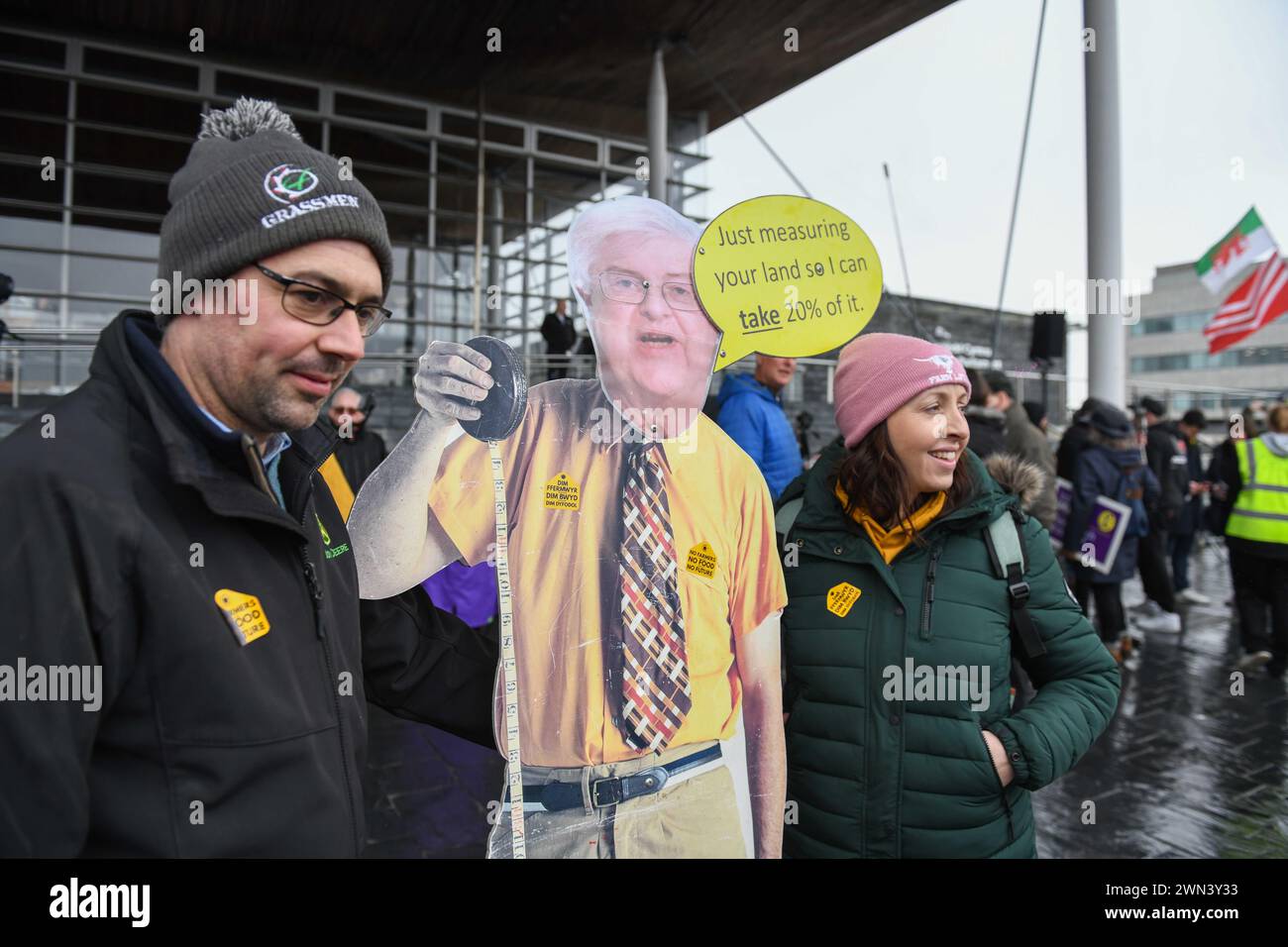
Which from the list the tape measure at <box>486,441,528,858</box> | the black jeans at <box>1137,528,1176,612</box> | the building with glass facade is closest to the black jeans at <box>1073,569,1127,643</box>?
the black jeans at <box>1137,528,1176,612</box>

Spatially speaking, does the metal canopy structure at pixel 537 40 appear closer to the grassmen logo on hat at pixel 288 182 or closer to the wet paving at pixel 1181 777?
the wet paving at pixel 1181 777

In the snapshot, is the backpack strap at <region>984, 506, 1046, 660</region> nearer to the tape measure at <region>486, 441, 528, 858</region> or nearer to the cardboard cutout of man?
the cardboard cutout of man

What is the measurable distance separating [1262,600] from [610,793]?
6449mm

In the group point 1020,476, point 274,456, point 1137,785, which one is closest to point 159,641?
point 274,456

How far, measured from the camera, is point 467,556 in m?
1.82

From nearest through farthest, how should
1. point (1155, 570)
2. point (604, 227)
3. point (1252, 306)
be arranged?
point (604, 227)
point (1155, 570)
point (1252, 306)

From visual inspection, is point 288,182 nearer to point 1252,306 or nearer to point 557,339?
point 557,339

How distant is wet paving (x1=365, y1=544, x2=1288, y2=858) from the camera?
3.62 metres

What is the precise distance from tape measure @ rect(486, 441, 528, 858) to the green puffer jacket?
0.70m

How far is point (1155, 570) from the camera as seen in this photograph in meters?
7.22

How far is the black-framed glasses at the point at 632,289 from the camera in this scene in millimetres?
1891

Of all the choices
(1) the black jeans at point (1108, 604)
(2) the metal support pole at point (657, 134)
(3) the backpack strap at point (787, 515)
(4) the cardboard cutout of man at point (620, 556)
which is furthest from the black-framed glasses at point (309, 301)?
(2) the metal support pole at point (657, 134)
